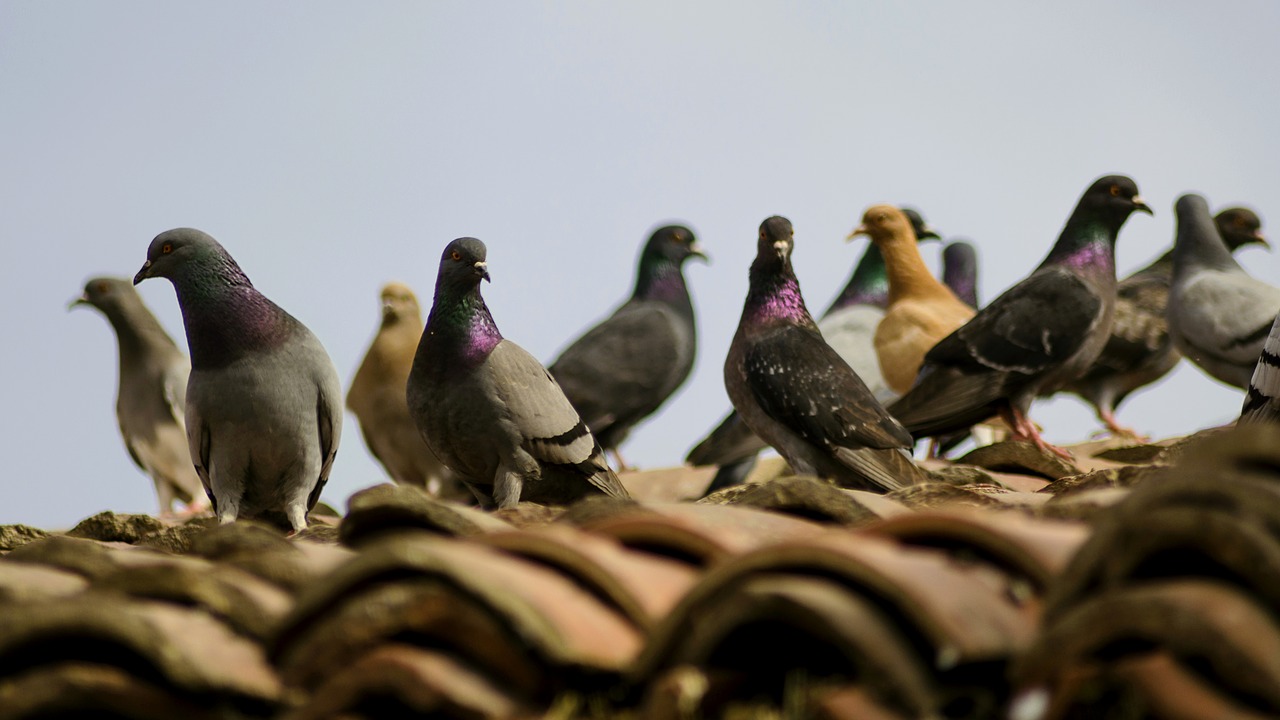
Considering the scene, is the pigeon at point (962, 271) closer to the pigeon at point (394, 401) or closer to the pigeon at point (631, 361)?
the pigeon at point (631, 361)

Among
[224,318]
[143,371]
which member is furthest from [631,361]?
[224,318]

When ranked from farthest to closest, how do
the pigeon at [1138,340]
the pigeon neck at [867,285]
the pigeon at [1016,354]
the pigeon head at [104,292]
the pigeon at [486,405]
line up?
the pigeon neck at [867,285]
the pigeon at [1138,340]
the pigeon head at [104,292]
the pigeon at [1016,354]
the pigeon at [486,405]

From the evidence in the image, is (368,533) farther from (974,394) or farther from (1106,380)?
(1106,380)

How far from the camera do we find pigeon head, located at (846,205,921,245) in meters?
11.9

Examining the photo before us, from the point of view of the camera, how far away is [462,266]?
654 centimetres

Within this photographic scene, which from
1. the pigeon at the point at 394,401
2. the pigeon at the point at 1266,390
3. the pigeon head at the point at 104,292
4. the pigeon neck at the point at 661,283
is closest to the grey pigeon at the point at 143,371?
the pigeon head at the point at 104,292

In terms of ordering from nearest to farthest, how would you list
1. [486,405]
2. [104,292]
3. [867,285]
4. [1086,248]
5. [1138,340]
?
[486,405] → [1086,248] → [104,292] → [1138,340] → [867,285]

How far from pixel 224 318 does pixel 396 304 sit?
504 centimetres

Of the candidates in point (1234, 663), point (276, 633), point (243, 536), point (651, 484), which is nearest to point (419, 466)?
point (651, 484)

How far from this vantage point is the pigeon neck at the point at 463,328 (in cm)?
638

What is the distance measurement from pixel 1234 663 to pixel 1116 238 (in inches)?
338

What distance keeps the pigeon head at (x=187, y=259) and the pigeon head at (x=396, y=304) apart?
15.3 feet

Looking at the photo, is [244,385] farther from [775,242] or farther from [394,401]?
[394,401]

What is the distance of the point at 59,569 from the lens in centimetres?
317
